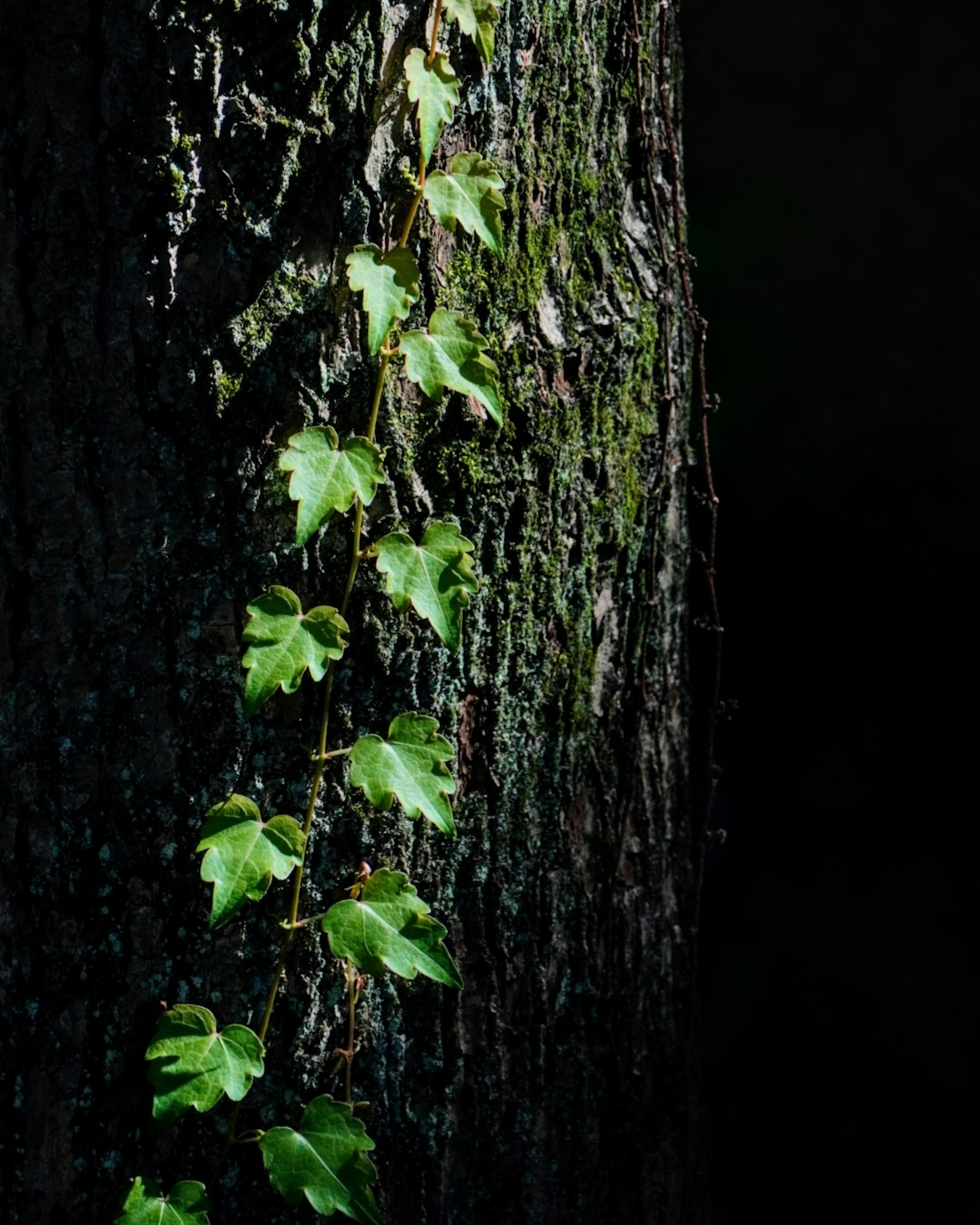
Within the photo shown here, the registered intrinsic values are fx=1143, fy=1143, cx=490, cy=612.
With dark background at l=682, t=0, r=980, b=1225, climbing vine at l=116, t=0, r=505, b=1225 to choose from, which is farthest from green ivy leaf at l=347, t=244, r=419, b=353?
dark background at l=682, t=0, r=980, b=1225

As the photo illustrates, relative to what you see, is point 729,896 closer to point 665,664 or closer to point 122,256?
point 665,664

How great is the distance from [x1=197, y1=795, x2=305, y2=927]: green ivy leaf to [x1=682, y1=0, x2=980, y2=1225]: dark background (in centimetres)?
215

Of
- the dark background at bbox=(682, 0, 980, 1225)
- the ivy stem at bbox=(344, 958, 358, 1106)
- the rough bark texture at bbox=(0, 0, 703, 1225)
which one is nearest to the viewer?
the rough bark texture at bbox=(0, 0, 703, 1225)

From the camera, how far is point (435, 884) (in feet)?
3.77

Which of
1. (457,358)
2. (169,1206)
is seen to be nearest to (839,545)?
(457,358)

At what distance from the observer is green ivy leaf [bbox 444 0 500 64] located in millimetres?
983

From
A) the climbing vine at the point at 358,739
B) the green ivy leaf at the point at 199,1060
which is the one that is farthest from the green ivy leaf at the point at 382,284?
the green ivy leaf at the point at 199,1060

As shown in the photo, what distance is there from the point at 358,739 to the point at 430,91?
0.57 metres

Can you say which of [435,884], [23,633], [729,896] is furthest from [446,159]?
[729,896]

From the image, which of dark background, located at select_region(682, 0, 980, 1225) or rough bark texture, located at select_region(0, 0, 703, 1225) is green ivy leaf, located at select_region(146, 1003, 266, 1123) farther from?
dark background, located at select_region(682, 0, 980, 1225)

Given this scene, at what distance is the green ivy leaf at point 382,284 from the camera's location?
3.16 feet

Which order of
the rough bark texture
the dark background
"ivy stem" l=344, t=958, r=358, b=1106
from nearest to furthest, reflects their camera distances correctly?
the rough bark texture, "ivy stem" l=344, t=958, r=358, b=1106, the dark background

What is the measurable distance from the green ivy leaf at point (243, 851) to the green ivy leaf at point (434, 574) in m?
0.22

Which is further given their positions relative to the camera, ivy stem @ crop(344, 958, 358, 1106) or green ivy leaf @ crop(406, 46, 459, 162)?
ivy stem @ crop(344, 958, 358, 1106)
